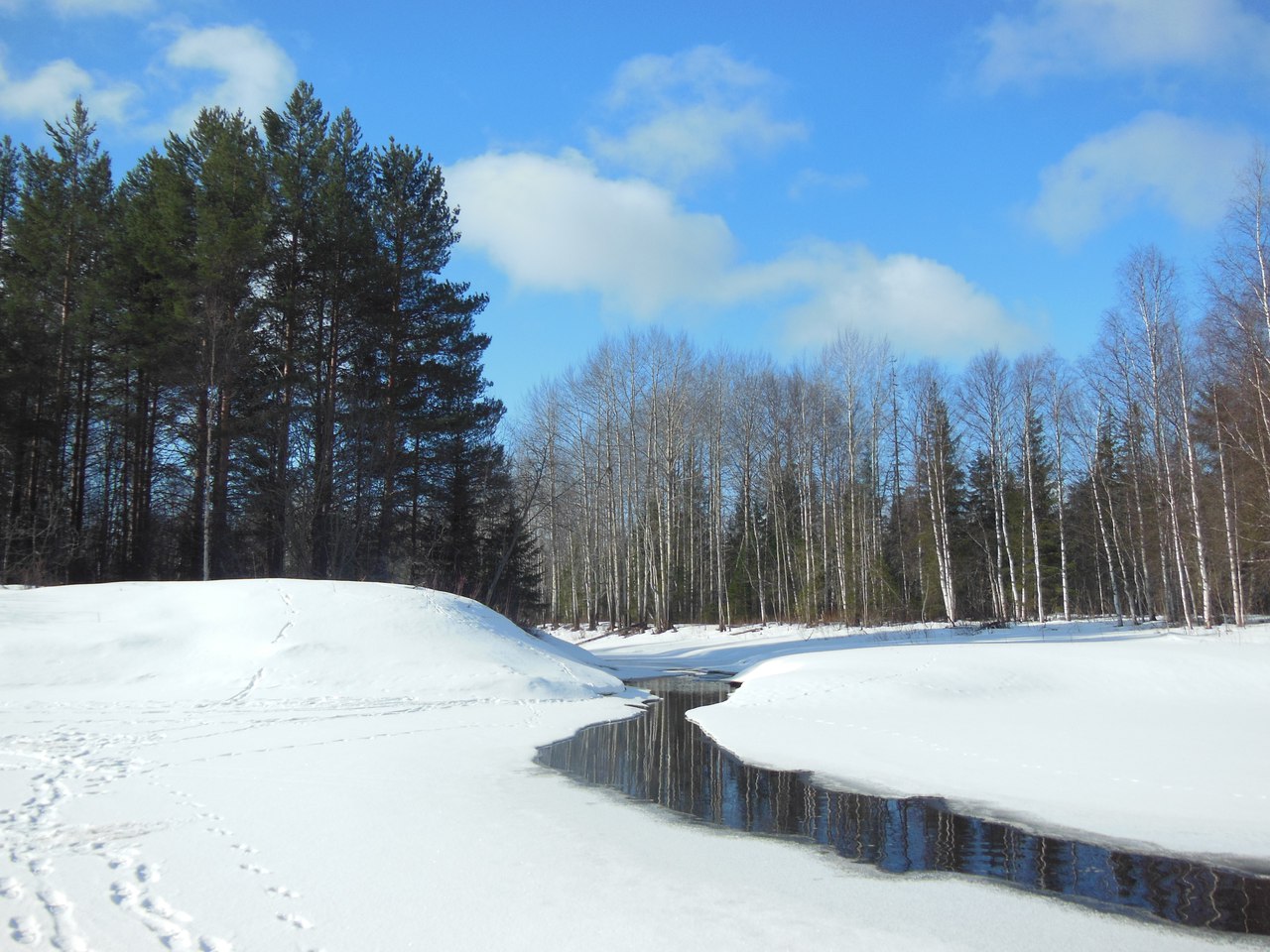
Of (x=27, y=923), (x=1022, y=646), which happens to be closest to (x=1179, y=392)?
(x=1022, y=646)

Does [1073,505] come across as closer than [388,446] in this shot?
No

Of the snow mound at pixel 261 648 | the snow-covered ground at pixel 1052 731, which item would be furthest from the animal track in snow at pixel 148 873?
the snow mound at pixel 261 648

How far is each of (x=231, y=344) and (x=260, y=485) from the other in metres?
4.32

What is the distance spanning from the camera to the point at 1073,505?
34.0m

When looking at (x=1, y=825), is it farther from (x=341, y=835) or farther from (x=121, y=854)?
(x=341, y=835)

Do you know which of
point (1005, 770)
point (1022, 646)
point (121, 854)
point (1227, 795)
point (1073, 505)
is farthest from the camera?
point (1073, 505)

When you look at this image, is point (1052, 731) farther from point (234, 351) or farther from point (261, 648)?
point (234, 351)

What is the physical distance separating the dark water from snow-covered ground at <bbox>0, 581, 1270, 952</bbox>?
1.18 feet

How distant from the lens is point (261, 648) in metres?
13.6

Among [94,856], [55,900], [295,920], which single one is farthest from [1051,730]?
[55,900]

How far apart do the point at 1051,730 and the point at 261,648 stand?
493 inches

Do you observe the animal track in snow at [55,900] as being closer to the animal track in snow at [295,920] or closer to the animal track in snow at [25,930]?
the animal track in snow at [25,930]

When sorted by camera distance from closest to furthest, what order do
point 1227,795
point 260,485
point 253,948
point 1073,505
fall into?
point 253,948 → point 1227,795 → point 260,485 → point 1073,505

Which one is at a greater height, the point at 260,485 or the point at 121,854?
the point at 260,485
